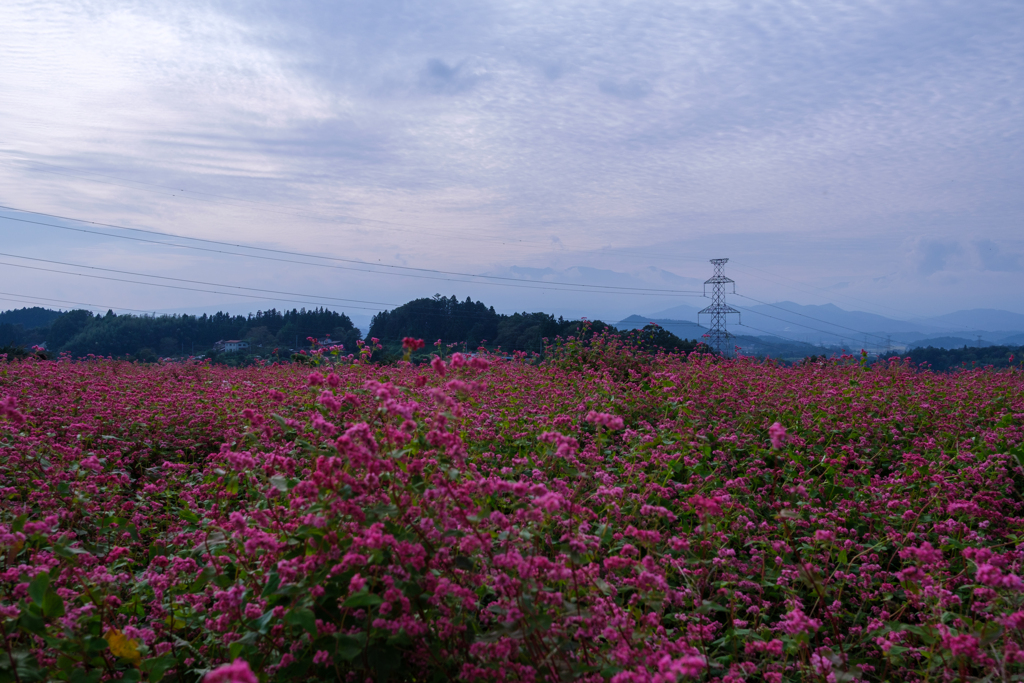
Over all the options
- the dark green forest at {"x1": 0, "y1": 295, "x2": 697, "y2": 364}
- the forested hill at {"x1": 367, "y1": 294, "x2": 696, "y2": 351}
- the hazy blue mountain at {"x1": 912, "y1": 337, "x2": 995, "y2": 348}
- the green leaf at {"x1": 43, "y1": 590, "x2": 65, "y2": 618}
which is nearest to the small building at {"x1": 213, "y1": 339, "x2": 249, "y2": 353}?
the dark green forest at {"x1": 0, "y1": 295, "x2": 697, "y2": 364}

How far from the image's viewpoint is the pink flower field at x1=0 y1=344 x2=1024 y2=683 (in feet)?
7.41

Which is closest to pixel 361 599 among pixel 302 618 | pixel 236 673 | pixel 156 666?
pixel 302 618

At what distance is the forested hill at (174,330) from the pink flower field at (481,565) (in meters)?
36.6

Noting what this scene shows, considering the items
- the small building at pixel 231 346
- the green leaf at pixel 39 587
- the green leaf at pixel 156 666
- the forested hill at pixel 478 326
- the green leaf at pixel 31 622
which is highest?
the forested hill at pixel 478 326

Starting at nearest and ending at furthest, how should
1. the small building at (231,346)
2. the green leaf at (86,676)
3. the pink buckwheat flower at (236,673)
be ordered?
the pink buckwheat flower at (236,673) → the green leaf at (86,676) → the small building at (231,346)

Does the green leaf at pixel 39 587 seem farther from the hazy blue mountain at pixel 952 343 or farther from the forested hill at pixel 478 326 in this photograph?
the hazy blue mountain at pixel 952 343

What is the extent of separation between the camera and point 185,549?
331cm

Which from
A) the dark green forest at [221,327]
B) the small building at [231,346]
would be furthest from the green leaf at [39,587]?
the dark green forest at [221,327]

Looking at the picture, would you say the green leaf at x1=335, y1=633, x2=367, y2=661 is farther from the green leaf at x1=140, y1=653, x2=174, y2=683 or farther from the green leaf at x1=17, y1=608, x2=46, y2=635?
the green leaf at x1=17, y1=608, x2=46, y2=635

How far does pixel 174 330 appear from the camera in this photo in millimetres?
42125

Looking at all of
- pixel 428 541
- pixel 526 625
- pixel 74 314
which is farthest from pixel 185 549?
pixel 74 314

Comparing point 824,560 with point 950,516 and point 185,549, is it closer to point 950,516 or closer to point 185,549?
point 950,516

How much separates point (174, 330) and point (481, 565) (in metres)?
46.6

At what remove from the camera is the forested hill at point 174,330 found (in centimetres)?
4012
